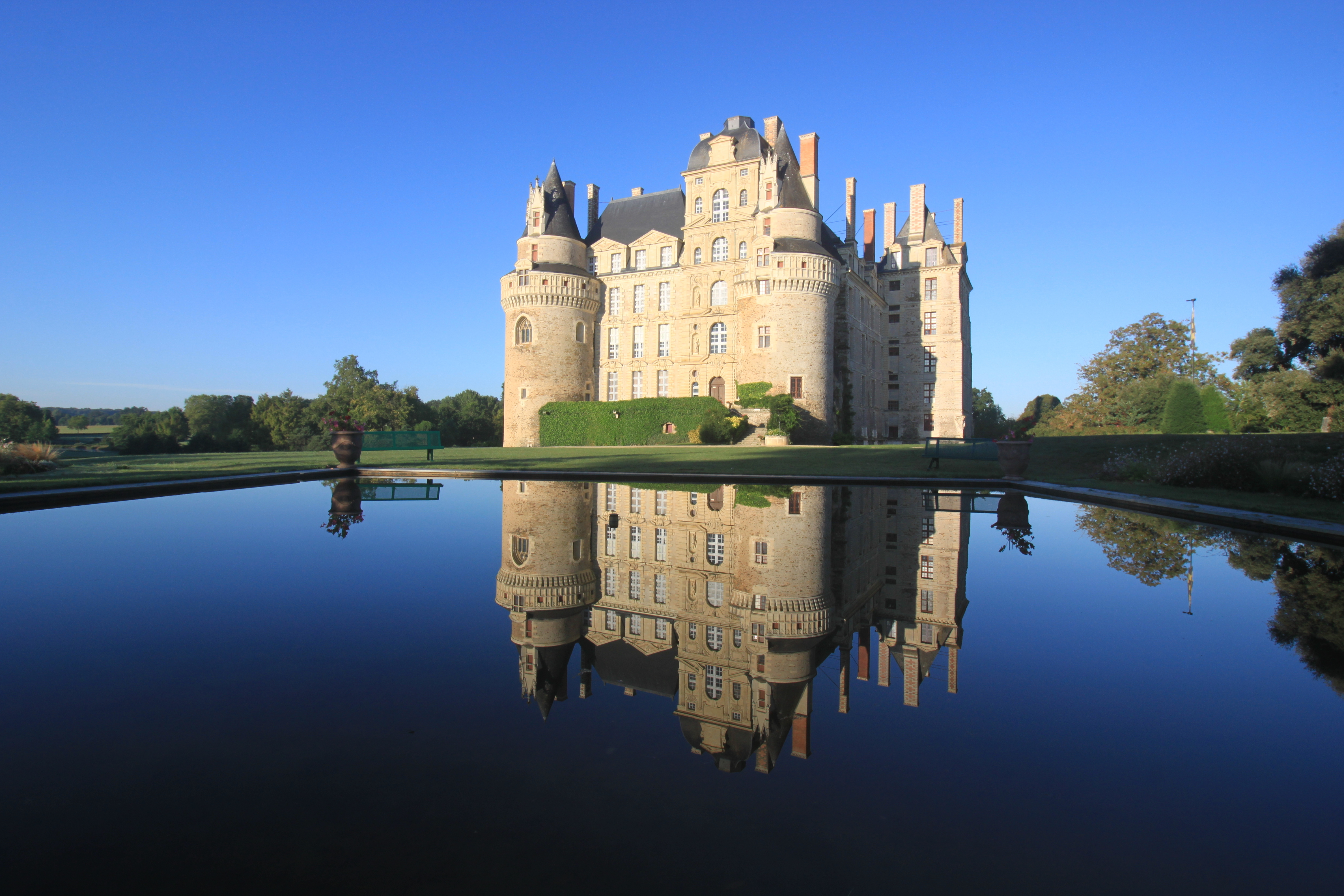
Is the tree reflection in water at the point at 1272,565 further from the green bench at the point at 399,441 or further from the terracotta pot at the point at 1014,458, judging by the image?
the green bench at the point at 399,441

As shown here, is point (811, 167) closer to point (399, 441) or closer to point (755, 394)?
point (755, 394)

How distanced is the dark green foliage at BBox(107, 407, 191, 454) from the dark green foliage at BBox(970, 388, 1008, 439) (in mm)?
81650

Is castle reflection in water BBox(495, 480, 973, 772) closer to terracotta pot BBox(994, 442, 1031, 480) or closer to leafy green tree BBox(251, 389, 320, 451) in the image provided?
terracotta pot BBox(994, 442, 1031, 480)

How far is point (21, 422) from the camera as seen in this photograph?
49.5 meters

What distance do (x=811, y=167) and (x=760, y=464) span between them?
86.7ft

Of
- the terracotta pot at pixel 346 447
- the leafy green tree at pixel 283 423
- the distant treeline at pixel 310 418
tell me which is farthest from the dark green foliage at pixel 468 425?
the terracotta pot at pixel 346 447

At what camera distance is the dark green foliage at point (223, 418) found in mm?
66125

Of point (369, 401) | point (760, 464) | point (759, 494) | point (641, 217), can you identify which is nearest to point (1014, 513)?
point (759, 494)

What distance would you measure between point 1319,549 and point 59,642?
12362mm

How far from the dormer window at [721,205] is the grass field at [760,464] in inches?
680

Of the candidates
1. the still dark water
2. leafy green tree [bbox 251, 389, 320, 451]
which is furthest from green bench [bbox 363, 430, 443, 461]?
leafy green tree [bbox 251, 389, 320, 451]

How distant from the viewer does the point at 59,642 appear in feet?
15.3

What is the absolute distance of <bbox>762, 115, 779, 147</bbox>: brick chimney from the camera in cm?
4059

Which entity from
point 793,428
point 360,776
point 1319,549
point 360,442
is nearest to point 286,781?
point 360,776
